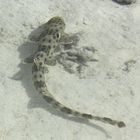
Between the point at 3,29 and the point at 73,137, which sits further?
the point at 3,29

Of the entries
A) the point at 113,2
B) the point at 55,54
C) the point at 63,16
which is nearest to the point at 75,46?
the point at 55,54

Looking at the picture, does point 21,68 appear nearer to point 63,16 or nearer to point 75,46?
point 75,46

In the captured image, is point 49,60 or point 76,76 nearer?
point 76,76
